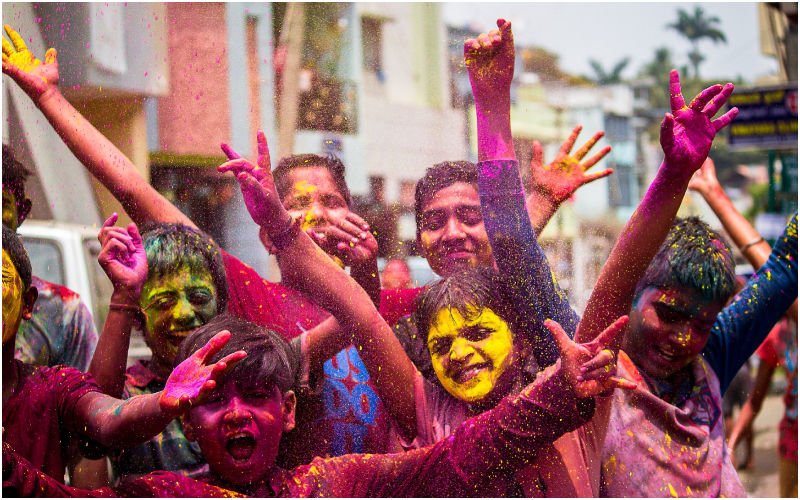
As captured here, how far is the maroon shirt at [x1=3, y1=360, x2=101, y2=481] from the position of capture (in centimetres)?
141

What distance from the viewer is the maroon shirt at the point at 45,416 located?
141 cm

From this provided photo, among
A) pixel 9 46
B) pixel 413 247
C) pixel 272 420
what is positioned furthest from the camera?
pixel 9 46

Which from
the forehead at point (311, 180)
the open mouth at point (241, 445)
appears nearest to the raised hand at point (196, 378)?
the open mouth at point (241, 445)

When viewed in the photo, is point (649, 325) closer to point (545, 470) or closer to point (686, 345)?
point (686, 345)

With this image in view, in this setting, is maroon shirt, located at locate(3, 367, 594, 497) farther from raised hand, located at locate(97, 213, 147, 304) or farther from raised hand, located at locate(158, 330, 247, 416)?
raised hand, located at locate(97, 213, 147, 304)

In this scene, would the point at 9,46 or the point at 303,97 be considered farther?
the point at 9,46

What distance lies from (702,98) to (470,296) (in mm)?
493

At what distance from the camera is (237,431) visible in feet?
4.36

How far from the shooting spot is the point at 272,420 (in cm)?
136

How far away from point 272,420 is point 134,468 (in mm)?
387

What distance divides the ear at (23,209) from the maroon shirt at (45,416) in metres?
0.40

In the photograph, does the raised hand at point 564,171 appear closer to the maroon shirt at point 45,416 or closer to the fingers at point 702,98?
the fingers at point 702,98

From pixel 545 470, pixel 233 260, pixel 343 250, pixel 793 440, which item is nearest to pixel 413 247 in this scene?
pixel 343 250

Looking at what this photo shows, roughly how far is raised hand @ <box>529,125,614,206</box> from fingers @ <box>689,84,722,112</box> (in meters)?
0.36
